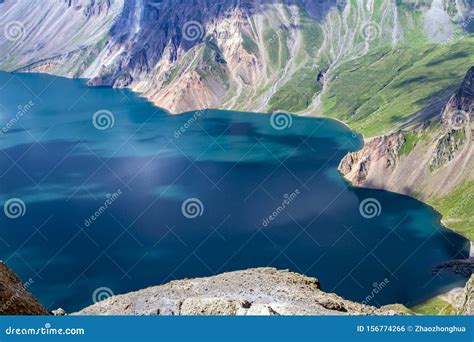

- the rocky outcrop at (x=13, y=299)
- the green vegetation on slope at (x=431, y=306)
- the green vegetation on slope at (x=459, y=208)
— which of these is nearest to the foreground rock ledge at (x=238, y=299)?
the rocky outcrop at (x=13, y=299)

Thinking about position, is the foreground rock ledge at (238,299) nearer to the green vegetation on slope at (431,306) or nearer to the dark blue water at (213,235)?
the green vegetation on slope at (431,306)

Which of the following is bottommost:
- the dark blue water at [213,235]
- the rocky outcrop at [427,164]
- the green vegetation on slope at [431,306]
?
the green vegetation on slope at [431,306]

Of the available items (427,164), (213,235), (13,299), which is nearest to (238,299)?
(13,299)

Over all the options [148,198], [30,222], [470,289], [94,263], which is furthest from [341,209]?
[470,289]

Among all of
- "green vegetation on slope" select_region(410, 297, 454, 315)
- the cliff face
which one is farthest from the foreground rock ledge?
the cliff face

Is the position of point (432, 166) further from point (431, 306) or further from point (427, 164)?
point (431, 306)

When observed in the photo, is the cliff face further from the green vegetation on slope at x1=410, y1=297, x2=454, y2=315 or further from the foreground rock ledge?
the foreground rock ledge
